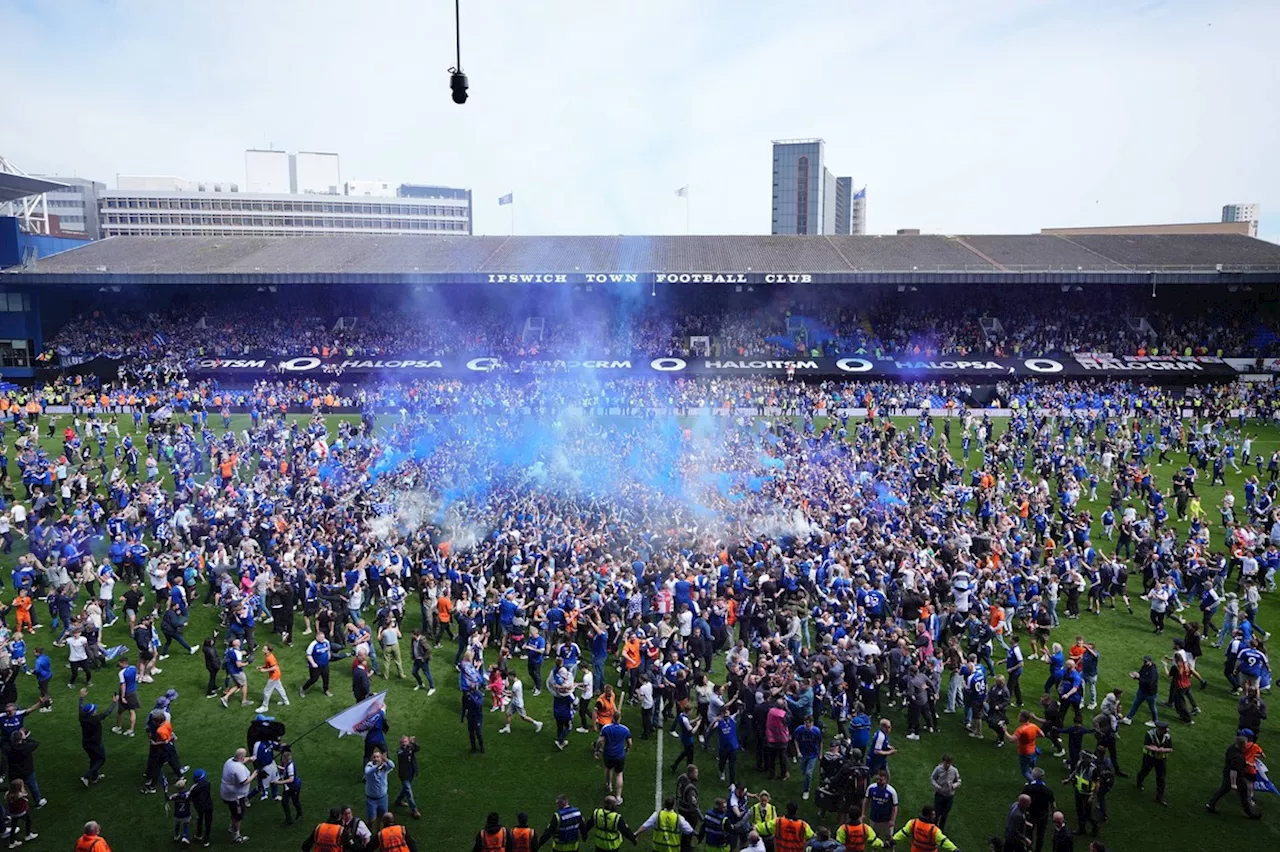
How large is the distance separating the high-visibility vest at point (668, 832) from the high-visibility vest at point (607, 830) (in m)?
0.36

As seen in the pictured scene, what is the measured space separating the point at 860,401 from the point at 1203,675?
2320cm

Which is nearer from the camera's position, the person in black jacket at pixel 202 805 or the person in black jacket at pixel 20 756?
the person in black jacket at pixel 202 805

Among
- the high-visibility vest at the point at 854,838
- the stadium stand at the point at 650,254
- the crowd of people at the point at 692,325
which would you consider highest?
the stadium stand at the point at 650,254

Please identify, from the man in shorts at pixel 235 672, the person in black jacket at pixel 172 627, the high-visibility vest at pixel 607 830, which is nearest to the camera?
the high-visibility vest at pixel 607 830

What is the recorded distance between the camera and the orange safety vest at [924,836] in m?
7.81

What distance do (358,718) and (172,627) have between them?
5995mm

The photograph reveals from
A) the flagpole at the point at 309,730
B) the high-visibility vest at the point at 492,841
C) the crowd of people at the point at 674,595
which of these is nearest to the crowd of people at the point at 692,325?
the crowd of people at the point at 674,595

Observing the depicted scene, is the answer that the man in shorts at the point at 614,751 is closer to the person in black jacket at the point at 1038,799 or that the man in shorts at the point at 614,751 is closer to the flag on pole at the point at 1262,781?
the person in black jacket at the point at 1038,799

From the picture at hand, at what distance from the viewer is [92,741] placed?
34.3 ft

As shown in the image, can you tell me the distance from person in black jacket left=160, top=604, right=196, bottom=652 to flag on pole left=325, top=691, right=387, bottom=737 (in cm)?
581

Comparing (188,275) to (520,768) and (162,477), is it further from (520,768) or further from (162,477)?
(520,768)

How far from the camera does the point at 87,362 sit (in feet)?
135

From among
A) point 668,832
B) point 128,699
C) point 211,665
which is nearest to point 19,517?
point 211,665

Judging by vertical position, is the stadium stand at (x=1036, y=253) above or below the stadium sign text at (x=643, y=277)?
above
